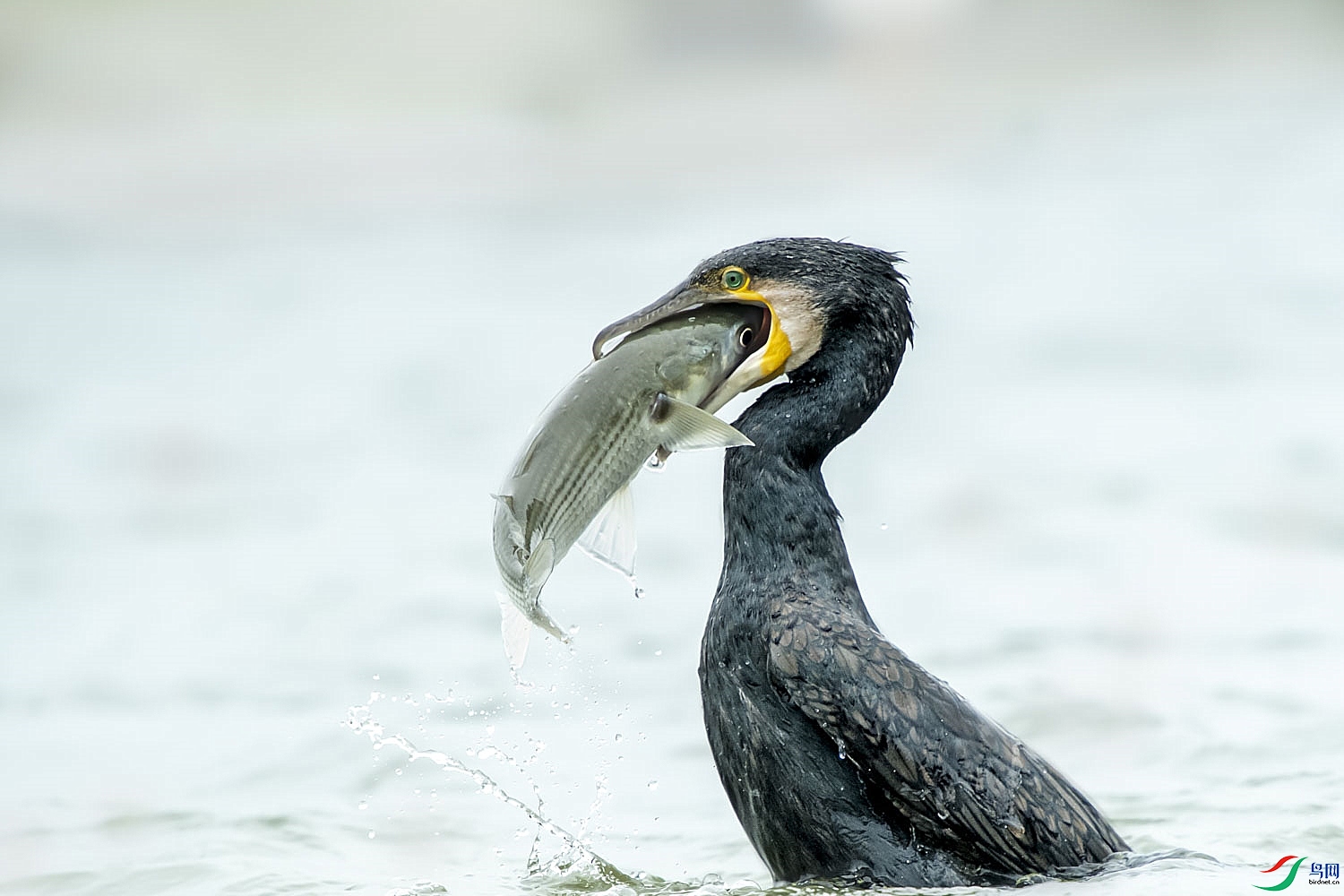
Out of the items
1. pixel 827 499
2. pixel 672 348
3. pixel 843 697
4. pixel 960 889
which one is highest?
pixel 672 348

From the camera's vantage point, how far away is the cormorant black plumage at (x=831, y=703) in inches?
168

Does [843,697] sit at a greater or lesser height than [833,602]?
lesser

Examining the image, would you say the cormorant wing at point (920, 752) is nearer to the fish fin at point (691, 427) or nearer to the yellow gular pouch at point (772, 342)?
the fish fin at point (691, 427)

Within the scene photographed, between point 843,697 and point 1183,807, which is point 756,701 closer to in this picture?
point 843,697

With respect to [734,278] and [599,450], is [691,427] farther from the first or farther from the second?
[734,278]

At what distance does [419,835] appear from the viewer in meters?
6.67

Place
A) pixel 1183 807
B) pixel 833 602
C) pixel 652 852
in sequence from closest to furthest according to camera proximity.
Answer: pixel 833 602 → pixel 652 852 → pixel 1183 807

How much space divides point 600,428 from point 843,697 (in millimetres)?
965

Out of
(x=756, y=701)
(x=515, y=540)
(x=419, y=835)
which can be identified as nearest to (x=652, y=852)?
(x=419, y=835)

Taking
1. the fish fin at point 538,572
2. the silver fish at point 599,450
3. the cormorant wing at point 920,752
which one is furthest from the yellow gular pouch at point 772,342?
the fish fin at point 538,572

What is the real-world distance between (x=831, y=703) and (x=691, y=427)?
83cm

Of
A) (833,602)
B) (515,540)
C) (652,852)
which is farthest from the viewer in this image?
(652,852)

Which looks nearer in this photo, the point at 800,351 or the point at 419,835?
the point at 800,351

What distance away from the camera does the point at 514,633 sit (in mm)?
4305
